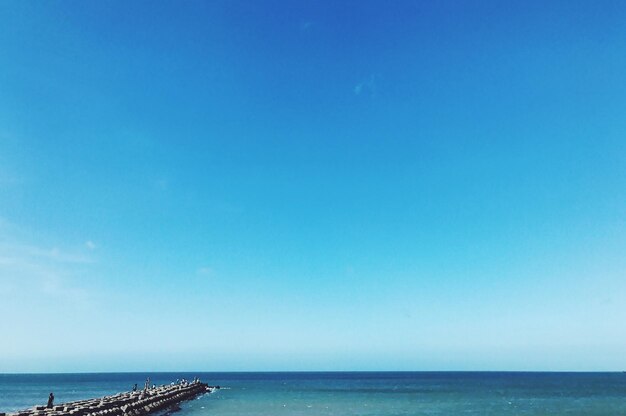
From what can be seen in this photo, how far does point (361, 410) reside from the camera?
1759 inches

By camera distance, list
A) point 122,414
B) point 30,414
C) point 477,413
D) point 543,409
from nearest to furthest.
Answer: point 30,414, point 122,414, point 477,413, point 543,409

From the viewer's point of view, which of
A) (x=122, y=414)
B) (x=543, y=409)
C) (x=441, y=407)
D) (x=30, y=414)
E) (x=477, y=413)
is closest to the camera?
(x=30, y=414)

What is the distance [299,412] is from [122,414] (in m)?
15.3

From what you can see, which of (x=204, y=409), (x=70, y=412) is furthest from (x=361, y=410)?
(x=70, y=412)

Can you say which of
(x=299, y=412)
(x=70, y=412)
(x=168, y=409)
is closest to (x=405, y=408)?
(x=299, y=412)

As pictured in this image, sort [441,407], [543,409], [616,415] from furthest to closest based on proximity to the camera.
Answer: [441,407] < [543,409] < [616,415]

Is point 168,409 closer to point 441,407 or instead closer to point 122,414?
point 122,414

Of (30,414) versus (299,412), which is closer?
(30,414)

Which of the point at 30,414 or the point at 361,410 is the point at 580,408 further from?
the point at 30,414

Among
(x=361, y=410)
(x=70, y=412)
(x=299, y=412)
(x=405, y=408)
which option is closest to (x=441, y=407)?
(x=405, y=408)

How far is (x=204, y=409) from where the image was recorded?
44.2m

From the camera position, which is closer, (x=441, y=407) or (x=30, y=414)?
(x=30, y=414)

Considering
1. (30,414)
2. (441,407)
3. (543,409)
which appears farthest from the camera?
(441,407)

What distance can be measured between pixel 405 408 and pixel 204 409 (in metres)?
20.1
